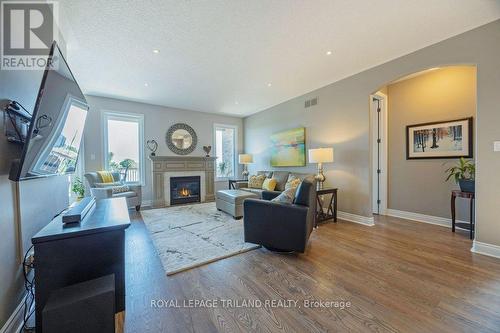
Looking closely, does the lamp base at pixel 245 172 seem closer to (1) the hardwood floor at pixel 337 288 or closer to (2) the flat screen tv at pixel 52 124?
(1) the hardwood floor at pixel 337 288

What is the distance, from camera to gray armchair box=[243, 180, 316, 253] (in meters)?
2.26

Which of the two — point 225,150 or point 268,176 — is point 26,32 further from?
point 225,150

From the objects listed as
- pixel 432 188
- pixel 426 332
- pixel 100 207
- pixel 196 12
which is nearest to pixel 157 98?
pixel 196 12

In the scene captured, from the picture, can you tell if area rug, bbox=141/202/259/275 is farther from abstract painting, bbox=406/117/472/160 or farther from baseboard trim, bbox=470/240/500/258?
abstract painting, bbox=406/117/472/160

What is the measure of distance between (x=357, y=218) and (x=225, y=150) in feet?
14.6

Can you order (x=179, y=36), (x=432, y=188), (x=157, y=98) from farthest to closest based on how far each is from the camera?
(x=157, y=98) → (x=432, y=188) → (x=179, y=36)

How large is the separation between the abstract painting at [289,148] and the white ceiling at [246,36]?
1300 millimetres

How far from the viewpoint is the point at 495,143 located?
2.25 meters

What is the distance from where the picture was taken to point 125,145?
5094mm

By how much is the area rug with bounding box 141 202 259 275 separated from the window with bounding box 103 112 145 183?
1.32 meters

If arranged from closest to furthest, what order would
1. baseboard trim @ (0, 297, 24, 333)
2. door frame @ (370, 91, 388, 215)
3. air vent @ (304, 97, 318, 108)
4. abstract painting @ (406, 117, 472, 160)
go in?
baseboard trim @ (0, 297, 24, 333)
abstract painting @ (406, 117, 472, 160)
door frame @ (370, 91, 388, 215)
air vent @ (304, 97, 318, 108)

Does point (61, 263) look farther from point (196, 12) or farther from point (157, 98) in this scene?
point (157, 98)

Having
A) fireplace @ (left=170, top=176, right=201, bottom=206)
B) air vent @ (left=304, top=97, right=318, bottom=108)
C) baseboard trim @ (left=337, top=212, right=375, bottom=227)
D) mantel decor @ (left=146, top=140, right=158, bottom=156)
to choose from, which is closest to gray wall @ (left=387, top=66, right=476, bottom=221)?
baseboard trim @ (left=337, top=212, right=375, bottom=227)

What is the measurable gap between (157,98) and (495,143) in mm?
5874
